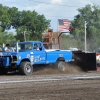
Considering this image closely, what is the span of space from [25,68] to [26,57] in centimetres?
70

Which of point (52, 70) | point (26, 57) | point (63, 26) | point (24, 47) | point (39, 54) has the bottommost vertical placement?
point (52, 70)

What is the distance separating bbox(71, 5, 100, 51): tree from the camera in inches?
3725

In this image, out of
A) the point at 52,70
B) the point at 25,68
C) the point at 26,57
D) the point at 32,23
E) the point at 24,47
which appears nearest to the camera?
the point at 25,68

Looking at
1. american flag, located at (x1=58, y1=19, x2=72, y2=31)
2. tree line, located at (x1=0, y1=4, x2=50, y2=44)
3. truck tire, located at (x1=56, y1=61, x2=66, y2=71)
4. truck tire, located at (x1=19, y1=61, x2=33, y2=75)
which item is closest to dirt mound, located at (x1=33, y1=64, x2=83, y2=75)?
truck tire, located at (x1=56, y1=61, x2=66, y2=71)

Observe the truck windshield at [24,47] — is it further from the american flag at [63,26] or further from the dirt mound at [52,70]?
the american flag at [63,26]

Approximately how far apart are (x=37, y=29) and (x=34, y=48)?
81805mm

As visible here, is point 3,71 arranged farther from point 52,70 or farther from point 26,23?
point 26,23

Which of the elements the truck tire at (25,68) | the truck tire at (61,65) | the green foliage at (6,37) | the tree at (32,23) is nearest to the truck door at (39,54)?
the truck tire at (25,68)

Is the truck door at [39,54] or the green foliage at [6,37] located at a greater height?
the green foliage at [6,37]

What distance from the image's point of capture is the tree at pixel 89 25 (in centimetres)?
9462

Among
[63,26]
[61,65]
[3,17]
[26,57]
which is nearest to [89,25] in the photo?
[3,17]

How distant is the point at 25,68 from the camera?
26297 mm

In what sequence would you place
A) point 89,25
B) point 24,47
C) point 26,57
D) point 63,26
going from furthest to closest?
point 89,25 → point 63,26 → point 24,47 → point 26,57

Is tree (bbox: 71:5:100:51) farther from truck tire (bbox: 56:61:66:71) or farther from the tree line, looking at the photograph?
truck tire (bbox: 56:61:66:71)
